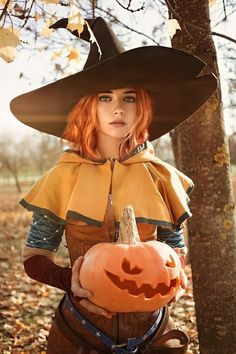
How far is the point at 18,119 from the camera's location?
266 cm

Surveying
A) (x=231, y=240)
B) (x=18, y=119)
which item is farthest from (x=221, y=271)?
(x=18, y=119)

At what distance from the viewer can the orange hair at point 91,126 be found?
2459mm

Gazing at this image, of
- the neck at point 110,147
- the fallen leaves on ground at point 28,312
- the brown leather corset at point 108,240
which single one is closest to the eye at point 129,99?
the neck at point 110,147

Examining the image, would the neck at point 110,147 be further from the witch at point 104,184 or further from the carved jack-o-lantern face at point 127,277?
the carved jack-o-lantern face at point 127,277

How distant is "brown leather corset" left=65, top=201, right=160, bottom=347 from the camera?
223 cm

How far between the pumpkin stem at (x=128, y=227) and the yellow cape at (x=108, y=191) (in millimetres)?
161

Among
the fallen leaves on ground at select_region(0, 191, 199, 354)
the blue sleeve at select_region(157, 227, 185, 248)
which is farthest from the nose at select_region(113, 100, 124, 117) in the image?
the fallen leaves on ground at select_region(0, 191, 199, 354)

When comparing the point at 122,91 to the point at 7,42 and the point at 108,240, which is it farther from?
the point at 108,240

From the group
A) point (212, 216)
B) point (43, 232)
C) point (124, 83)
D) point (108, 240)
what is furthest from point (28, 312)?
A: point (124, 83)

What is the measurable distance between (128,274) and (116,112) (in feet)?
2.84

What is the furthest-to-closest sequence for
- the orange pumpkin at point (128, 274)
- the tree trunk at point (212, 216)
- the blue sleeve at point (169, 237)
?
the tree trunk at point (212, 216), the blue sleeve at point (169, 237), the orange pumpkin at point (128, 274)

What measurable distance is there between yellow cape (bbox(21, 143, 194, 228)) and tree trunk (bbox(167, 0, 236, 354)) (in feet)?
2.50

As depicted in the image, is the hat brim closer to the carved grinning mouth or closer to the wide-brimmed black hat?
the wide-brimmed black hat

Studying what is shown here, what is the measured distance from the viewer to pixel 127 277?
2.01m
